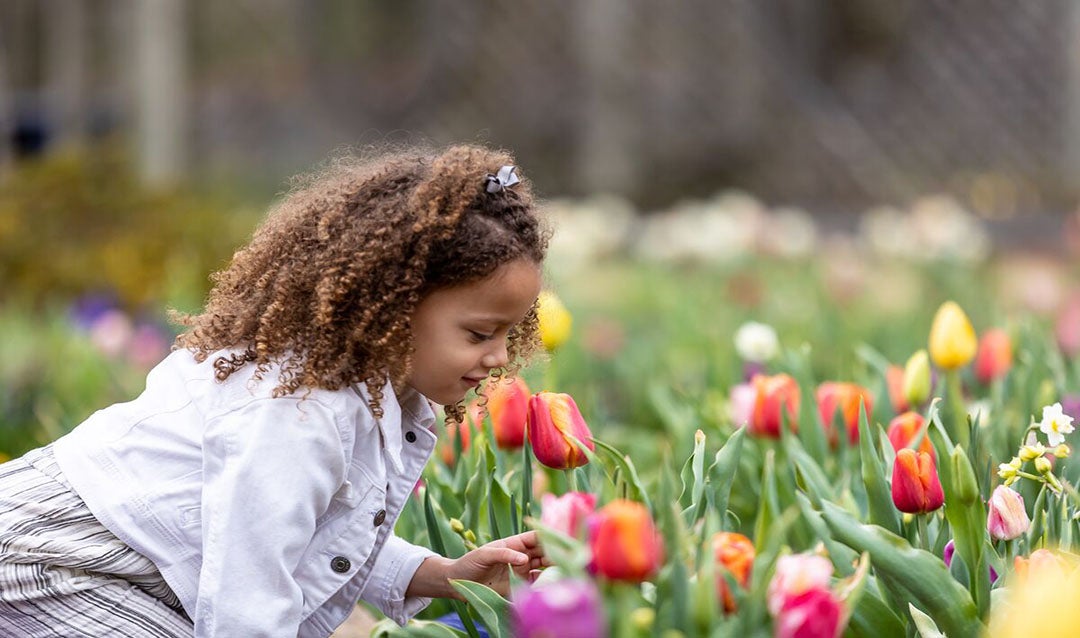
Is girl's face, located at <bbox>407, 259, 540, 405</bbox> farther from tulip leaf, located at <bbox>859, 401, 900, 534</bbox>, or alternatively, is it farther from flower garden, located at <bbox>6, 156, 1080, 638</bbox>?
tulip leaf, located at <bbox>859, 401, 900, 534</bbox>

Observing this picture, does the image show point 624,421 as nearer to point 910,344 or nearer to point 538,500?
point 910,344

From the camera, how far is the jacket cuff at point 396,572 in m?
1.73

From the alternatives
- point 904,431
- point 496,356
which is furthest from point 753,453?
point 496,356

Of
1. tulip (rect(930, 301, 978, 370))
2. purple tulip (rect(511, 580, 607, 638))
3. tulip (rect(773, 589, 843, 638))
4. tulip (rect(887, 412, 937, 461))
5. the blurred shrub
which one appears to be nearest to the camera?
purple tulip (rect(511, 580, 607, 638))

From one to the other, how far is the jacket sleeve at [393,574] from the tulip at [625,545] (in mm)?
669

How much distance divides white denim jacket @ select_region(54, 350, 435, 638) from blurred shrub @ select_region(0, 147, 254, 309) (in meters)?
2.42

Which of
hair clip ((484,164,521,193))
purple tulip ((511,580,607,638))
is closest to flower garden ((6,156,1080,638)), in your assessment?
purple tulip ((511,580,607,638))

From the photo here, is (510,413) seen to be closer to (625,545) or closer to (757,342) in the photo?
(625,545)

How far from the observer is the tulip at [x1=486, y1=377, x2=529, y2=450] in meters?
1.88

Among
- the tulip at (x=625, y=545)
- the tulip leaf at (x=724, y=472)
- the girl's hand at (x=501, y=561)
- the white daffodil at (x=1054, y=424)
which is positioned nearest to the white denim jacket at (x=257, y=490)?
the girl's hand at (x=501, y=561)

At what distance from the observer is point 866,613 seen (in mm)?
1447

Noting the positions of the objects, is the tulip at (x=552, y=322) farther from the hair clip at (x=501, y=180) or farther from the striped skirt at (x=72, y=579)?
the striped skirt at (x=72, y=579)

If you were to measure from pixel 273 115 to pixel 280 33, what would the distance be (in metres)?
1.12

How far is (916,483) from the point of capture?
1500 mm
